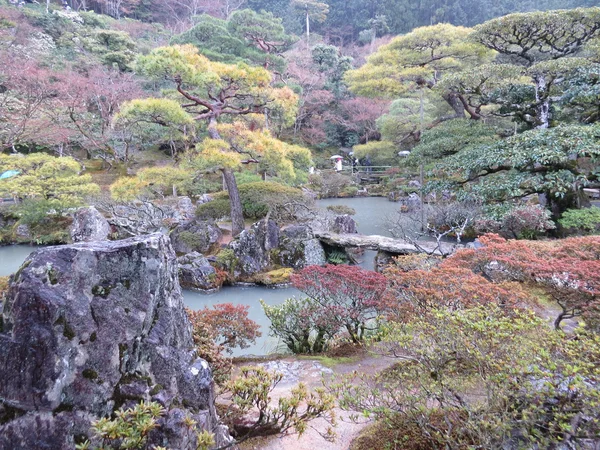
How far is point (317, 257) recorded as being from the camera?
8.98m

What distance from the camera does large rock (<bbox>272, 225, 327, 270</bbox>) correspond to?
29.0 ft

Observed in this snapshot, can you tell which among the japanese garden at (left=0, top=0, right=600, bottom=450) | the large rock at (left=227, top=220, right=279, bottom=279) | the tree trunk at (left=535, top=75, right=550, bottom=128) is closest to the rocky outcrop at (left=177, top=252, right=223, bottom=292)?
the japanese garden at (left=0, top=0, right=600, bottom=450)

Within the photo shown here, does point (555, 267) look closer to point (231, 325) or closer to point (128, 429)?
point (231, 325)

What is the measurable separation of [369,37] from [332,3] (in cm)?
668

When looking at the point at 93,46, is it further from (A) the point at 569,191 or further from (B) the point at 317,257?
(A) the point at 569,191

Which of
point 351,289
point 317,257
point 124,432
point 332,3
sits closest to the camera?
point 124,432

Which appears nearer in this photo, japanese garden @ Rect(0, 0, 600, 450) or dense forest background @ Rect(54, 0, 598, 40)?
japanese garden @ Rect(0, 0, 600, 450)

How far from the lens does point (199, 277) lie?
7.89 meters

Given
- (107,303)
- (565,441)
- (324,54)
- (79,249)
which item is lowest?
(565,441)

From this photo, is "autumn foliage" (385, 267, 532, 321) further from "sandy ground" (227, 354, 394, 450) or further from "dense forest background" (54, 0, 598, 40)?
"dense forest background" (54, 0, 598, 40)

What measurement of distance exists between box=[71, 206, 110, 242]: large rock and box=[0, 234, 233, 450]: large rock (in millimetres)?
9354

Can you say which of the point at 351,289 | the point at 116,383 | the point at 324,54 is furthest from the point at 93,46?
the point at 116,383

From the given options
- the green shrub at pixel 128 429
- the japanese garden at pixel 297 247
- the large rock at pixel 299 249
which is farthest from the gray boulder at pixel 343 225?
the green shrub at pixel 128 429

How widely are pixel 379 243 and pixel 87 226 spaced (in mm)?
8264
